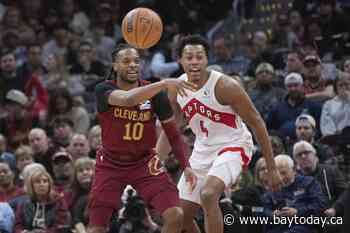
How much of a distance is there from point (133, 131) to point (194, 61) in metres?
0.87

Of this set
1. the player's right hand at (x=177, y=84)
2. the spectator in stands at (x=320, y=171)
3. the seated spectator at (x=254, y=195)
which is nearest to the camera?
the player's right hand at (x=177, y=84)

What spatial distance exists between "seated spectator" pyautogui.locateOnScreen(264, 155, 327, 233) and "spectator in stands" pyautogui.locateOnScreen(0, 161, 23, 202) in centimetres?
325

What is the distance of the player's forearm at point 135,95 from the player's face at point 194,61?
676 mm

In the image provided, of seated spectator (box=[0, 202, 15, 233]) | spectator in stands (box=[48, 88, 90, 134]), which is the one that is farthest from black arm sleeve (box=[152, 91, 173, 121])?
spectator in stands (box=[48, 88, 90, 134])

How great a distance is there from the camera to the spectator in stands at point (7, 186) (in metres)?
12.5

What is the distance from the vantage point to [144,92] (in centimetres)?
899

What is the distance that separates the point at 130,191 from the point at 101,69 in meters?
5.21

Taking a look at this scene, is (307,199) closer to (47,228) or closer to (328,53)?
(47,228)

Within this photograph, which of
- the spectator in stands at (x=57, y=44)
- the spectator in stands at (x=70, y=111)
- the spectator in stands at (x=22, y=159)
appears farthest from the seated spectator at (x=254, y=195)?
the spectator in stands at (x=57, y=44)

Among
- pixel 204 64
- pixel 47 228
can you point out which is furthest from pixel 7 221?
pixel 204 64

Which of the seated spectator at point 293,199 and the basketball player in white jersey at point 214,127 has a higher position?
the basketball player in white jersey at point 214,127

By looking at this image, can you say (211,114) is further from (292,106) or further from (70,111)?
(70,111)

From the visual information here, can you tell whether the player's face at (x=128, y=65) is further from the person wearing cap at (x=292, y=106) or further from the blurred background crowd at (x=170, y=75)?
the person wearing cap at (x=292, y=106)

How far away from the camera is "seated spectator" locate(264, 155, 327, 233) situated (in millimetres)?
10812
